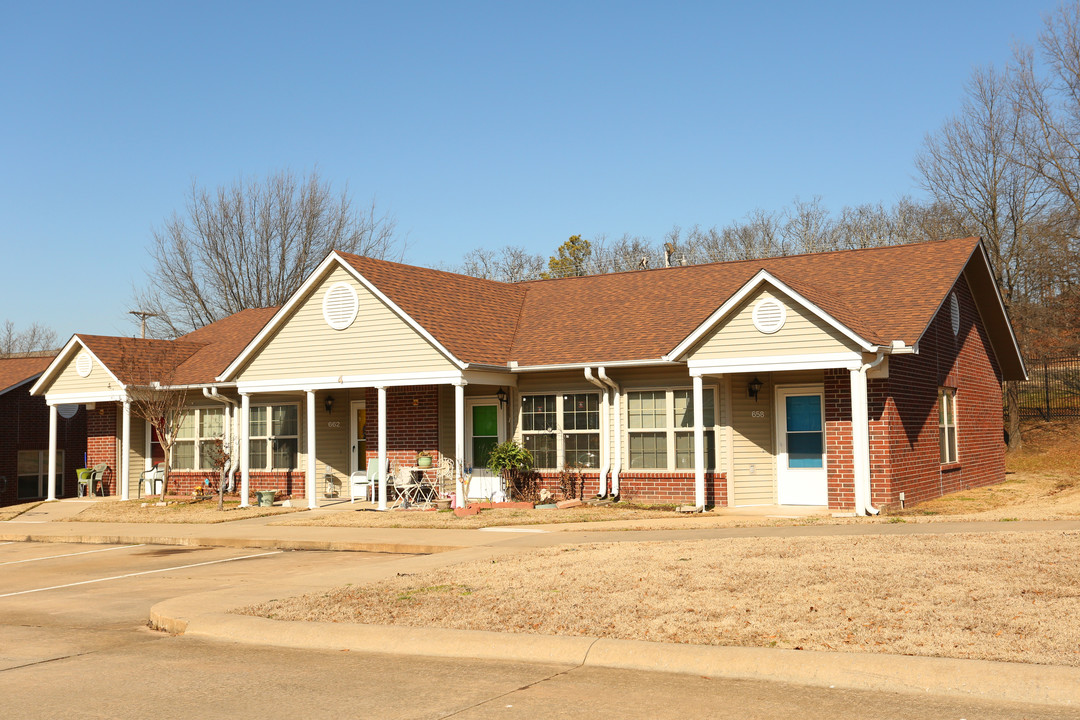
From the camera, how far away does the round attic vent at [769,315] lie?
58.3ft

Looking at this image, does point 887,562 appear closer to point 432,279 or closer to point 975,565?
point 975,565

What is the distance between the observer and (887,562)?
34.5 ft

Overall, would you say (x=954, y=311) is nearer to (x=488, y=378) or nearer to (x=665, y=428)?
(x=665, y=428)

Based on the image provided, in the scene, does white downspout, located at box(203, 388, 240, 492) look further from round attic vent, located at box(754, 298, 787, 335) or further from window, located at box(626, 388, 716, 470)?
round attic vent, located at box(754, 298, 787, 335)

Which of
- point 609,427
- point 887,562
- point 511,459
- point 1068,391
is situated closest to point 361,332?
point 511,459

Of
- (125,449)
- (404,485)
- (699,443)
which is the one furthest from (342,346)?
(699,443)

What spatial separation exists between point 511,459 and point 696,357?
15.7ft

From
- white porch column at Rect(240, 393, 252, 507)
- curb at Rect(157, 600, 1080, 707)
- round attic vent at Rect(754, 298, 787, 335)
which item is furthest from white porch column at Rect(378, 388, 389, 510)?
curb at Rect(157, 600, 1080, 707)

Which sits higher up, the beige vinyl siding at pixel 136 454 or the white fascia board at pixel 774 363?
the white fascia board at pixel 774 363

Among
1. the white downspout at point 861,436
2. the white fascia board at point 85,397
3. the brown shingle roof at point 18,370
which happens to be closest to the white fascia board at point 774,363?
the white downspout at point 861,436

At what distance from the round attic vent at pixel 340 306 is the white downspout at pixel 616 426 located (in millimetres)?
5642

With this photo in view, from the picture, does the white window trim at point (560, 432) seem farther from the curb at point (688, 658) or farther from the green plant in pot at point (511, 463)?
the curb at point (688, 658)

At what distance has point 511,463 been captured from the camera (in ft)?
68.9

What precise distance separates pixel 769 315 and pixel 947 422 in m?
6.58
